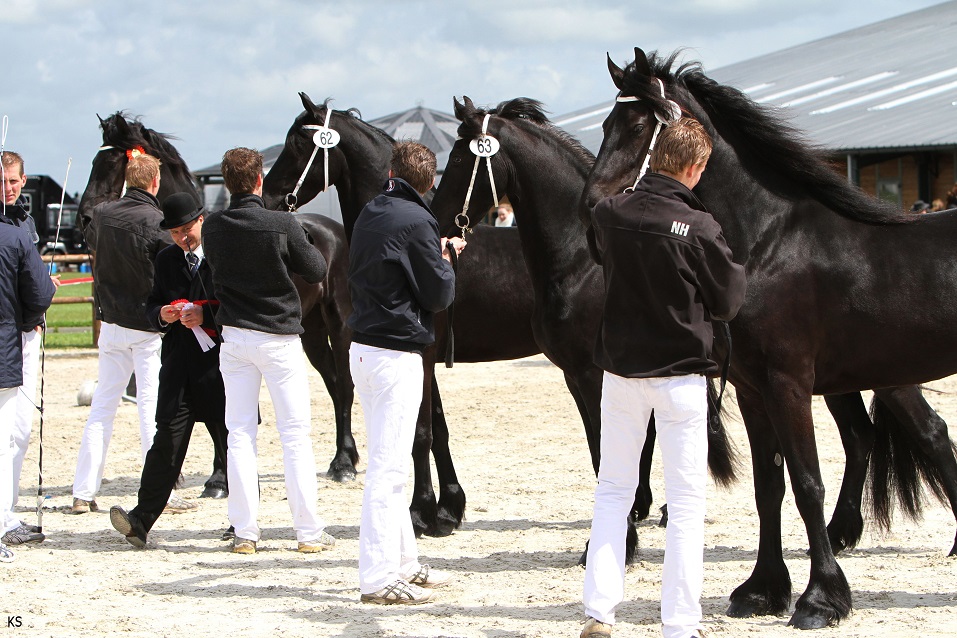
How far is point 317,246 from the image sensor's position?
795 cm

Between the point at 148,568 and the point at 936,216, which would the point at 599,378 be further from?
the point at 148,568

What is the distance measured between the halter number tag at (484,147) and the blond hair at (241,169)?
1.09 m

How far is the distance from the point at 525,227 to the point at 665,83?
126 cm

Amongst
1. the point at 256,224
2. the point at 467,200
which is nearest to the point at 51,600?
the point at 256,224

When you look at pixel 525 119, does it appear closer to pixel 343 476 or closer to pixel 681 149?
pixel 681 149

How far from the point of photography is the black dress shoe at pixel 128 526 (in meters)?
5.59

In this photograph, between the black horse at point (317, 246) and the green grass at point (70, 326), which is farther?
the green grass at point (70, 326)

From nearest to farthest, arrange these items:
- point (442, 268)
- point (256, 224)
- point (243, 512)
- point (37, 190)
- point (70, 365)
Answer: point (442, 268), point (256, 224), point (243, 512), point (70, 365), point (37, 190)

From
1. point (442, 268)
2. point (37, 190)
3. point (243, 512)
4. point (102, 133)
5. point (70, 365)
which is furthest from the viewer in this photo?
point (37, 190)

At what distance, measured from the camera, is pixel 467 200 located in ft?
18.4

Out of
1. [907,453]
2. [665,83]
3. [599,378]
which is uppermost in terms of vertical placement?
[665,83]

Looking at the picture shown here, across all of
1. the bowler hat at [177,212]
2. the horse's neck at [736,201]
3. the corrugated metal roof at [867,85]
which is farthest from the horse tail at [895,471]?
the corrugated metal roof at [867,85]

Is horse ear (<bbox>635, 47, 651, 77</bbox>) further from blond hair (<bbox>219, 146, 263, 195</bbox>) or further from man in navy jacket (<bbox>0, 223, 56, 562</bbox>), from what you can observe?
man in navy jacket (<bbox>0, 223, 56, 562</bbox>)

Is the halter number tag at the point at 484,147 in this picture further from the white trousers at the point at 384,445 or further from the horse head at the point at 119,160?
the horse head at the point at 119,160
